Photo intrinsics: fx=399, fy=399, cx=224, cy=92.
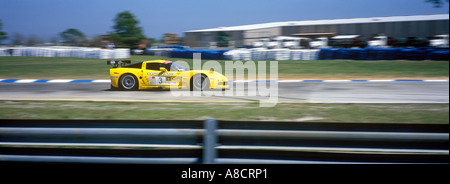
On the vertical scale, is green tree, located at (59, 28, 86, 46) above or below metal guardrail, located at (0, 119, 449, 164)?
above

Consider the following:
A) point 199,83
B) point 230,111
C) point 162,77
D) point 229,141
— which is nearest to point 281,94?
point 199,83

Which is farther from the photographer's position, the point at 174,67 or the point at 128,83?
the point at 128,83

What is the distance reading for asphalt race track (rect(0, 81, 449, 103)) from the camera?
32.6 feet

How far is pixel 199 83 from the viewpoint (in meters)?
11.5

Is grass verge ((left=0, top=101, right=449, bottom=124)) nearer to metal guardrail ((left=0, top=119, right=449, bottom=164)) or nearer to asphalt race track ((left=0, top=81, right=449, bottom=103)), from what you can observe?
asphalt race track ((left=0, top=81, right=449, bottom=103))

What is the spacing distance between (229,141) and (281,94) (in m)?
7.22

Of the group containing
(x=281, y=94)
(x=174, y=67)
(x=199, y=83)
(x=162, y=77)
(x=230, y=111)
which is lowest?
(x=230, y=111)

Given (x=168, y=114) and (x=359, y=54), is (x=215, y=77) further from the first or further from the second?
(x=359, y=54)

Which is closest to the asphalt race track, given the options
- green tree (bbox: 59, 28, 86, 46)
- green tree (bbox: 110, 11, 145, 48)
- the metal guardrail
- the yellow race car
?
the yellow race car

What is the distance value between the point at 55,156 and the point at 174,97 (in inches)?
257

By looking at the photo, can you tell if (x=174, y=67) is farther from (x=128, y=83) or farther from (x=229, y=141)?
(x=229, y=141)

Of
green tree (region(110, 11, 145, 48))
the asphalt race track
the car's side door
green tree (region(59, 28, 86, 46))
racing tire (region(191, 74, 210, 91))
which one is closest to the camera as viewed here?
the asphalt race track

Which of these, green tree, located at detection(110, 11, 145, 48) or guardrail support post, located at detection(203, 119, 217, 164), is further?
green tree, located at detection(110, 11, 145, 48)
